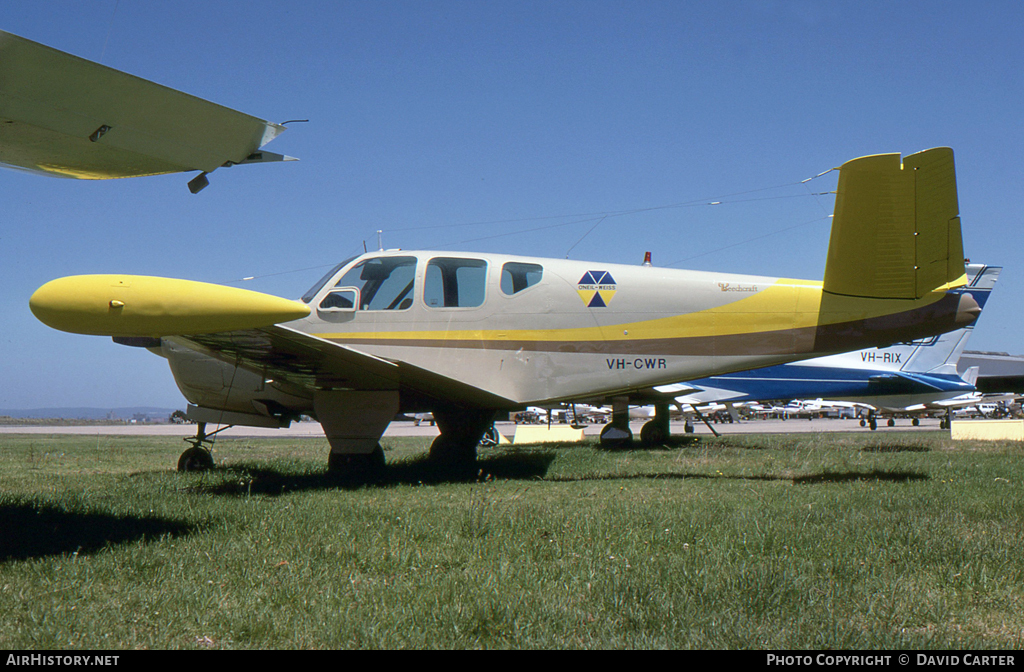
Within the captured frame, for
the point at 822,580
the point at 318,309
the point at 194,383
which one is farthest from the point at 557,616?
the point at 194,383

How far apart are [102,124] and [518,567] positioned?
4.10 metres

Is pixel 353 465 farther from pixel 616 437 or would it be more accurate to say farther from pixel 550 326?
pixel 616 437

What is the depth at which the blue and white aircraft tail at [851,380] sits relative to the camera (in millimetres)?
20594

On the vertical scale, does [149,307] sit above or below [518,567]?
above

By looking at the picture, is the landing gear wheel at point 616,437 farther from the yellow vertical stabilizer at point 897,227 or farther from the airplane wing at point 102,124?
the airplane wing at point 102,124

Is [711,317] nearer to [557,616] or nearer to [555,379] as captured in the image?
[555,379]

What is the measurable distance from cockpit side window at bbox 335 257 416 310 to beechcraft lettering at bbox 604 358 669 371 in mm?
2521

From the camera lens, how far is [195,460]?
9352 mm

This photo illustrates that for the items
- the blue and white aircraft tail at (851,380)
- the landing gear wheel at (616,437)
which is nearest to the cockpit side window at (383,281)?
the landing gear wheel at (616,437)

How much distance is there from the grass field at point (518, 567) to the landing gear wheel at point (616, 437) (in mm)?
7444

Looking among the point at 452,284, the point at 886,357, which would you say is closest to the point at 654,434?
the point at 452,284

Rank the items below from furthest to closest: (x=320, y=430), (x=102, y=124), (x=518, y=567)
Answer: (x=320, y=430), (x=102, y=124), (x=518, y=567)

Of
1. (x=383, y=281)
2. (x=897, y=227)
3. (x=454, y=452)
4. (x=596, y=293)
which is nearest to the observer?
(x=897, y=227)

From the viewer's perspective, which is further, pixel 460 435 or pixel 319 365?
pixel 460 435
